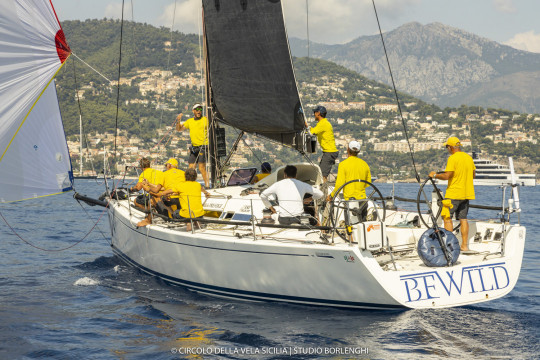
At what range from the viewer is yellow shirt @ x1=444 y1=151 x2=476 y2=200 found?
24.5 ft

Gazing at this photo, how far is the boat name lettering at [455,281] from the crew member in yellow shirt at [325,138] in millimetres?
2987

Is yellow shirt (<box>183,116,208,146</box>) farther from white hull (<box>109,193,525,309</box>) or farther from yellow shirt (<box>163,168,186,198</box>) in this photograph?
white hull (<box>109,193,525,309</box>)

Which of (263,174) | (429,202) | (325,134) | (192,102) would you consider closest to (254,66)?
(325,134)

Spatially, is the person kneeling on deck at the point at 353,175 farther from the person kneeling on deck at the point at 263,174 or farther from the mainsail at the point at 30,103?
the mainsail at the point at 30,103

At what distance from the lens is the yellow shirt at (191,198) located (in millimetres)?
8398

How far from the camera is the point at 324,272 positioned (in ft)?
22.3

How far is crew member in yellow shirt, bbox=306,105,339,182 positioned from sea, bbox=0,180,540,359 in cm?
274

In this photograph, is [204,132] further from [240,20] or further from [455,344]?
[455,344]

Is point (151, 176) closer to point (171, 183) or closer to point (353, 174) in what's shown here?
point (171, 183)

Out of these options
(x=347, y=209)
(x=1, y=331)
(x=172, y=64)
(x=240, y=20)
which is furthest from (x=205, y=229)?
(x=172, y=64)

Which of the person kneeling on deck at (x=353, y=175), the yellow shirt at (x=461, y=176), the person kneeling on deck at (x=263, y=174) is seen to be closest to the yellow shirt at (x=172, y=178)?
the person kneeling on deck at (x=263, y=174)

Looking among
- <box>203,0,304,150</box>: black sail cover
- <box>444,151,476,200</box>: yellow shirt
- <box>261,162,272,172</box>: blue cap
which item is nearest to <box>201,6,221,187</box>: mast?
<box>203,0,304,150</box>: black sail cover

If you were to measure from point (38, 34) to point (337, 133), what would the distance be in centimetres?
Answer: 9210

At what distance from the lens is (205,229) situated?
27.0 feet
